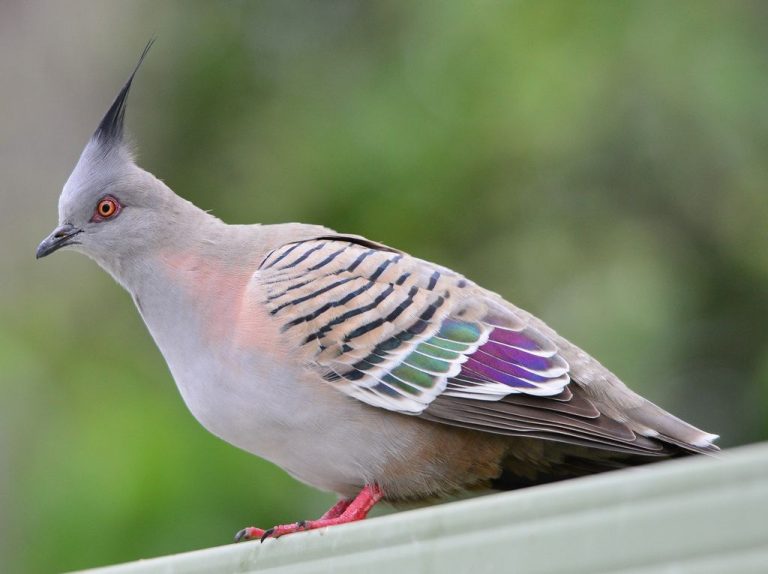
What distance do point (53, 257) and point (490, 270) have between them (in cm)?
238

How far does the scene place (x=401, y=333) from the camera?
312 cm

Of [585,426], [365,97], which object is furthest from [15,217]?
[585,426]

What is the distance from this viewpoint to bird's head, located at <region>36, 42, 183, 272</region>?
366 centimetres

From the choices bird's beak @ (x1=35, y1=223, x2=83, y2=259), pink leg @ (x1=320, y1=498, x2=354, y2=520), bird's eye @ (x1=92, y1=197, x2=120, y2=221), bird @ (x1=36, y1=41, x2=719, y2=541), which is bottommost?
pink leg @ (x1=320, y1=498, x2=354, y2=520)

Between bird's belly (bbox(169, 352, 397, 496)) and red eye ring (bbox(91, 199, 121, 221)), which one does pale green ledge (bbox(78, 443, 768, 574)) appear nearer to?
bird's belly (bbox(169, 352, 397, 496))

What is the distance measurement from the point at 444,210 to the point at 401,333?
109 inches

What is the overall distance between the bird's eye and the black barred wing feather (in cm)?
69

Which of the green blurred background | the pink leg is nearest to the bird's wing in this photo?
the pink leg

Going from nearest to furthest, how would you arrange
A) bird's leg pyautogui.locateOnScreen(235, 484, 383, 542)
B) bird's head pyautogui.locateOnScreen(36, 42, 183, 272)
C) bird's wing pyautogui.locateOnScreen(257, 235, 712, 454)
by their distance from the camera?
bird's leg pyautogui.locateOnScreen(235, 484, 383, 542) → bird's wing pyautogui.locateOnScreen(257, 235, 712, 454) → bird's head pyautogui.locateOnScreen(36, 42, 183, 272)

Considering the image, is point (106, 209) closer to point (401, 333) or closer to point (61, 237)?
point (61, 237)

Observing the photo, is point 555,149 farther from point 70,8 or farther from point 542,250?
point 70,8

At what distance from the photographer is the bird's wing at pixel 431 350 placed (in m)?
2.96

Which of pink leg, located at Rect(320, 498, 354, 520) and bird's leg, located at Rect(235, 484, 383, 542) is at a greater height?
bird's leg, located at Rect(235, 484, 383, 542)

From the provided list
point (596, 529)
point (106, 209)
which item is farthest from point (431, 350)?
point (596, 529)
